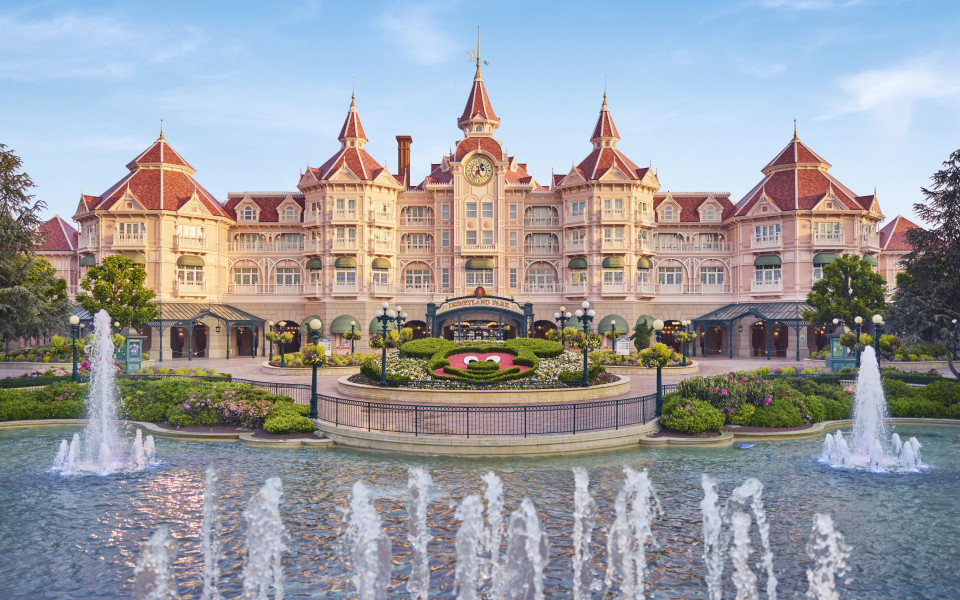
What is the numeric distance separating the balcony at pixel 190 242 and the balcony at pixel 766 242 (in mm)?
44985

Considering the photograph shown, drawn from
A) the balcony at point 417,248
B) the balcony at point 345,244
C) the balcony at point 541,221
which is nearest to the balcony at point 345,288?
the balcony at point 345,244

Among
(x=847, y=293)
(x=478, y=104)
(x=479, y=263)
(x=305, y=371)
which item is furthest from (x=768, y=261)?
(x=305, y=371)

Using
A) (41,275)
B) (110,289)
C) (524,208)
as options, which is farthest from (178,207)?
(524,208)

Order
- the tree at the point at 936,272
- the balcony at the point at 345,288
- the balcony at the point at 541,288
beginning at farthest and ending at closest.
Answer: the balcony at the point at 541,288 < the balcony at the point at 345,288 < the tree at the point at 936,272

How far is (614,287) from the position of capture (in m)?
52.0

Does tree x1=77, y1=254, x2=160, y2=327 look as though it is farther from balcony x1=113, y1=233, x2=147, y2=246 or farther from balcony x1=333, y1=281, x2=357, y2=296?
balcony x1=333, y1=281, x2=357, y2=296

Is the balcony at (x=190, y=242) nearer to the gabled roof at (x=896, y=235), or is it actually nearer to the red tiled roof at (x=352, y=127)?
the red tiled roof at (x=352, y=127)

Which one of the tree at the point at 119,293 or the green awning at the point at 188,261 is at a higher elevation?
the green awning at the point at 188,261

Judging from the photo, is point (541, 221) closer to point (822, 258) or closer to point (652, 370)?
point (652, 370)

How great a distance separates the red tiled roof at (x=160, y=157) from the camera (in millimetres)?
52969

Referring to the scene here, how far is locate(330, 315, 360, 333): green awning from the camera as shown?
51375 mm

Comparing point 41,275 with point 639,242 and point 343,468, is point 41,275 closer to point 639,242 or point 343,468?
point 343,468

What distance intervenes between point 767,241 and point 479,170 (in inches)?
952

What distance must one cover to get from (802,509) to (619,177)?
4139 cm
